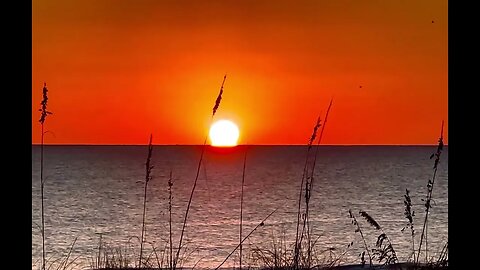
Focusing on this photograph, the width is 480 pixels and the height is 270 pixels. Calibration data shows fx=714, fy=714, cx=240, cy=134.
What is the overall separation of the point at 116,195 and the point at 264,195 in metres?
11.5
